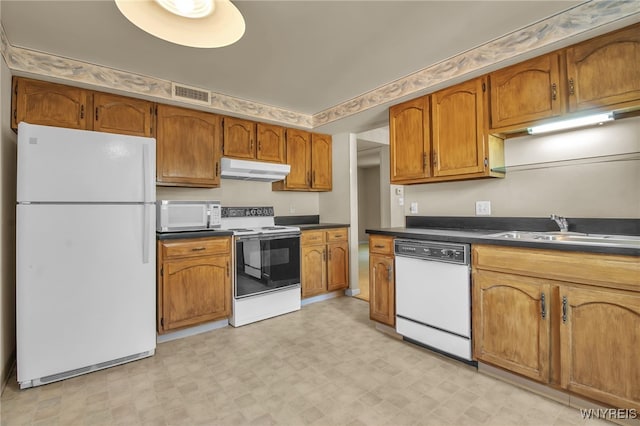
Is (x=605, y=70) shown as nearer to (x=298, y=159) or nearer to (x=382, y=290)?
(x=382, y=290)

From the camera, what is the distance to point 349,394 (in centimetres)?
186

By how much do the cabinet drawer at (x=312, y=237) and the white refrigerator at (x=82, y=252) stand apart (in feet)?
5.54

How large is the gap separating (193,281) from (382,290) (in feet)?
5.83

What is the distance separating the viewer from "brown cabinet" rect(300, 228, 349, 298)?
361cm

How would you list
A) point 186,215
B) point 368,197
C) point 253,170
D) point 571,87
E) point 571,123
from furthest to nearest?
point 368,197
point 253,170
point 186,215
point 571,123
point 571,87

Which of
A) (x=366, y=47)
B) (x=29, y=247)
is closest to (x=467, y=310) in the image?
(x=366, y=47)

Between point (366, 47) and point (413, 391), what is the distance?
246cm

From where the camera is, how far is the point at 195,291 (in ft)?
9.07

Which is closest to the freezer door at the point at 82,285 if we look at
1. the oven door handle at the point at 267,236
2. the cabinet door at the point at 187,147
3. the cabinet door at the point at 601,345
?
the cabinet door at the point at 187,147

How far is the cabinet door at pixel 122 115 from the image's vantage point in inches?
102

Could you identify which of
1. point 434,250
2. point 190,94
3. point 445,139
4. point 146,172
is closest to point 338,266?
point 434,250

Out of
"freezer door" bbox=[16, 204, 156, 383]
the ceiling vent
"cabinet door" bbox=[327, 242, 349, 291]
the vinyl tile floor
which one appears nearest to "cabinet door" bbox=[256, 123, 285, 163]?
the ceiling vent

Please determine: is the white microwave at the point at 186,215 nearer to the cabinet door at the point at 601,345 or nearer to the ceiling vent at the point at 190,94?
the ceiling vent at the point at 190,94

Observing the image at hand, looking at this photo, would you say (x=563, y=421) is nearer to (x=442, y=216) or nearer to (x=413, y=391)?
(x=413, y=391)
